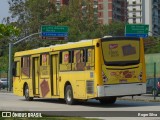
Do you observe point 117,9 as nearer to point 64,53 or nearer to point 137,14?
point 137,14

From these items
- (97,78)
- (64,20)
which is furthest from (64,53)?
(64,20)

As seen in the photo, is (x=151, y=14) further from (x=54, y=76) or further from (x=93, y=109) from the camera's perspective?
(x=93, y=109)

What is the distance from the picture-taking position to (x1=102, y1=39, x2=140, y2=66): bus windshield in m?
23.5

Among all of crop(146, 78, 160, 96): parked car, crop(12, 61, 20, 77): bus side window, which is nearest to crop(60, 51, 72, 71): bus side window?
crop(12, 61, 20, 77): bus side window

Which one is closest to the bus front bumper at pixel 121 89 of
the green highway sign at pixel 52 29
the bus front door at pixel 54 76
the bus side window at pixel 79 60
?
the bus side window at pixel 79 60

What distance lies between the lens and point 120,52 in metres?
23.7

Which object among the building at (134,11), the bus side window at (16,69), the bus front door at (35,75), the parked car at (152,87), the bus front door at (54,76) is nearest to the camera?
the bus front door at (54,76)

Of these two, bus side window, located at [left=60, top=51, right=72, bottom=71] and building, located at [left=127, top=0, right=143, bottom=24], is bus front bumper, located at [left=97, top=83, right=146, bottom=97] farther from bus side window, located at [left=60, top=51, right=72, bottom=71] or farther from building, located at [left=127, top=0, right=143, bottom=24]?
building, located at [left=127, top=0, right=143, bottom=24]

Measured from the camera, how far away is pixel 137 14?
6944 inches

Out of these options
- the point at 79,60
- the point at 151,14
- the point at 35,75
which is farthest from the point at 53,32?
the point at 151,14

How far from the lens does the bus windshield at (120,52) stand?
2347cm

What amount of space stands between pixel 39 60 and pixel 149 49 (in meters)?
68.1

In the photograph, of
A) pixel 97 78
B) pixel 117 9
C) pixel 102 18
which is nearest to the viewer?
pixel 97 78

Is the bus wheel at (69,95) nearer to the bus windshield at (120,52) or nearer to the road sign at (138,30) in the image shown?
the bus windshield at (120,52)
